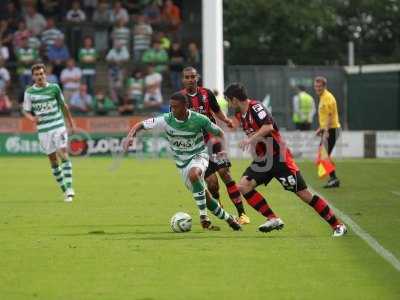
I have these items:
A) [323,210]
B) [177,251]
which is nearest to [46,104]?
[323,210]

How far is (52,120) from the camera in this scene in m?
19.0

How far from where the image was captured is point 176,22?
3756 cm

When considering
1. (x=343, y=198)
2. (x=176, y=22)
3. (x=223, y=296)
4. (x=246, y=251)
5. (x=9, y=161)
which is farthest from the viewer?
(x=176, y=22)

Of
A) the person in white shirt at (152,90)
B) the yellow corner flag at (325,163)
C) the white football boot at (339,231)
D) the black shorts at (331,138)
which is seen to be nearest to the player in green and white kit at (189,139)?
the white football boot at (339,231)

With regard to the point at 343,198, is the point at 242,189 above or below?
above

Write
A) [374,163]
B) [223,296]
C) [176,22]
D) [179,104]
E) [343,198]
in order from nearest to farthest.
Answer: [223,296]
[179,104]
[343,198]
[374,163]
[176,22]

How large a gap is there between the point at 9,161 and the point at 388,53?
29880mm

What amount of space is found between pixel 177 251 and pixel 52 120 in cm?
785

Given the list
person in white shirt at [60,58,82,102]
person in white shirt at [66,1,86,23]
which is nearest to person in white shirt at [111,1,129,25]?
person in white shirt at [66,1,86,23]

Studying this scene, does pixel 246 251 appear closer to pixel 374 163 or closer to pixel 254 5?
pixel 374 163

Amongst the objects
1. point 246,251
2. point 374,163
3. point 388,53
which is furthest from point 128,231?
point 388,53

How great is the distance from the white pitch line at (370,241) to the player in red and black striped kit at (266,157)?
0.37 m

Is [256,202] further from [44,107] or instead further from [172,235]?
[44,107]

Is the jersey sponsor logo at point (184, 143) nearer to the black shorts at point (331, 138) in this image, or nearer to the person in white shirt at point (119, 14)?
the black shorts at point (331, 138)
